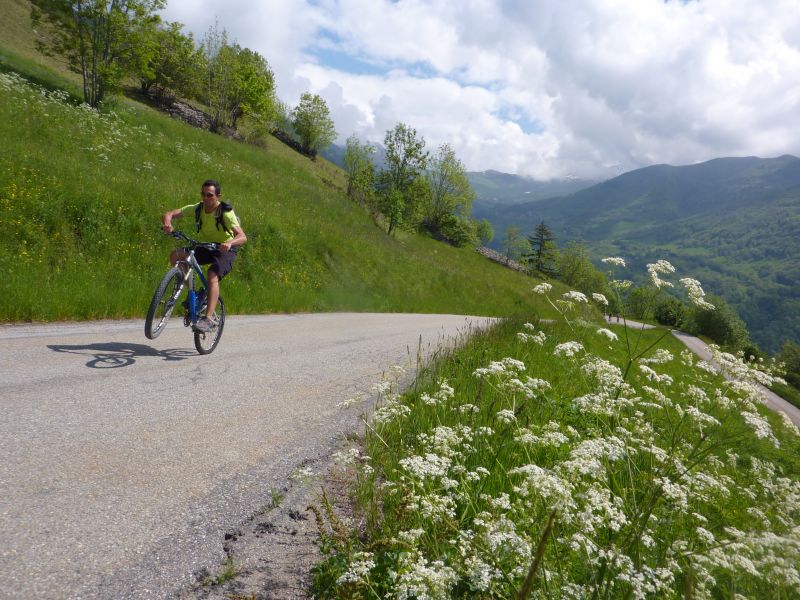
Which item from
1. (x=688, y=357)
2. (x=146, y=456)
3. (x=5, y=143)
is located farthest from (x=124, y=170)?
(x=688, y=357)

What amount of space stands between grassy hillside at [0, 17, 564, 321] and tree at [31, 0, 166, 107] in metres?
2.23

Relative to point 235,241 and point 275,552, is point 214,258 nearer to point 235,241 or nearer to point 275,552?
point 235,241

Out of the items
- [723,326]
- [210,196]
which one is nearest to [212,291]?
[210,196]

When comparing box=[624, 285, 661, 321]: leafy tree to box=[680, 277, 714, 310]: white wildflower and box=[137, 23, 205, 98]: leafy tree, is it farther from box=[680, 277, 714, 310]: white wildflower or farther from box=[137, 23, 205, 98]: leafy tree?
box=[137, 23, 205, 98]: leafy tree

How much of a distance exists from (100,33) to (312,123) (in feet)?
169

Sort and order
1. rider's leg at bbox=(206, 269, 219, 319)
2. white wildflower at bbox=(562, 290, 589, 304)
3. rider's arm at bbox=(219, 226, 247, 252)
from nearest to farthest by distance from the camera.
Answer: white wildflower at bbox=(562, 290, 589, 304) → rider's arm at bbox=(219, 226, 247, 252) → rider's leg at bbox=(206, 269, 219, 319)

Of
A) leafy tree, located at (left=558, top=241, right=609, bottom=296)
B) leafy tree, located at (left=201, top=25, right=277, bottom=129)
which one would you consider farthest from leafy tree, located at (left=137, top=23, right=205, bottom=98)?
leafy tree, located at (left=558, top=241, right=609, bottom=296)

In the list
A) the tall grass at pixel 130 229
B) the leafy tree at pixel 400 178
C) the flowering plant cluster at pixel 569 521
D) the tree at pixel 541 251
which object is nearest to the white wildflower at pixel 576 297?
the flowering plant cluster at pixel 569 521

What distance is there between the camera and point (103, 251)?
10.4 metres

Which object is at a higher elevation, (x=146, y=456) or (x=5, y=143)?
(x=5, y=143)

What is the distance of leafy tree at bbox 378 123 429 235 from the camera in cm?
4206

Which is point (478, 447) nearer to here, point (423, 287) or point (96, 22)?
point (423, 287)

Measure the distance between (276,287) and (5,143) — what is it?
8139mm

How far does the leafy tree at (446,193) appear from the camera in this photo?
7094cm
